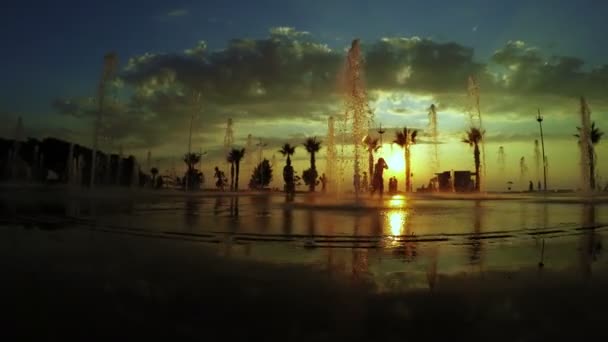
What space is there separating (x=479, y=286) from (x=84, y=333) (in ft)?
17.5

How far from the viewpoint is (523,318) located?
5.07 m

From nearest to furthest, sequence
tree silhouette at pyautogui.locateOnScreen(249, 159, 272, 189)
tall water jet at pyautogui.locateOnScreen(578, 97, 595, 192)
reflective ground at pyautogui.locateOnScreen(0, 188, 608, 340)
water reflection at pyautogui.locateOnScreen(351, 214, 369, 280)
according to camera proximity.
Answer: reflective ground at pyautogui.locateOnScreen(0, 188, 608, 340)
water reflection at pyautogui.locateOnScreen(351, 214, 369, 280)
tall water jet at pyautogui.locateOnScreen(578, 97, 595, 192)
tree silhouette at pyautogui.locateOnScreen(249, 159, 272, 189)

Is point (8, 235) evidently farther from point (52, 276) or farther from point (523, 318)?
point (523, 318)

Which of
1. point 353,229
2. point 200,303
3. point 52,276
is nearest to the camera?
point 200,303

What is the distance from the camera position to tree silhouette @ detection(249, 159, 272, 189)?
10625 cm

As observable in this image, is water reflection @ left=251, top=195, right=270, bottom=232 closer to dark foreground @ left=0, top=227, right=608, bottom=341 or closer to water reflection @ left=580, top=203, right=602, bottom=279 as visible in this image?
dark foreground @ left=0, top=227, right=608, bottom=341

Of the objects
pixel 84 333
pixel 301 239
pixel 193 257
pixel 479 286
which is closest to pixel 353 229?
pixel 301 239

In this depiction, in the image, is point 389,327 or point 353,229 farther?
point 353,229

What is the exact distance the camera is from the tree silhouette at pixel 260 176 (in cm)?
10625

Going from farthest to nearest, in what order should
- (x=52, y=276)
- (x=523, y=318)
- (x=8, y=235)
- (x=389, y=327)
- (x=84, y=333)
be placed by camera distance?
(x=8, y=235), (x=52, y=276), (x=523, y=318), (x=389, y=327), (x=84, y=333)

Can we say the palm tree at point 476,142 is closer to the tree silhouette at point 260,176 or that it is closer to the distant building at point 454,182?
the distant building at point 454,182

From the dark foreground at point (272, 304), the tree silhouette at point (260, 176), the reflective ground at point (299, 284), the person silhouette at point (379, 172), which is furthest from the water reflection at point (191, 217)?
the tree silhouette at point (260, 176)

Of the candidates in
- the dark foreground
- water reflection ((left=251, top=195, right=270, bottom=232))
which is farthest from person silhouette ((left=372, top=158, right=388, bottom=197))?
the dark foreground

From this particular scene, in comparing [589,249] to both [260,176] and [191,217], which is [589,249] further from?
[260,176]
